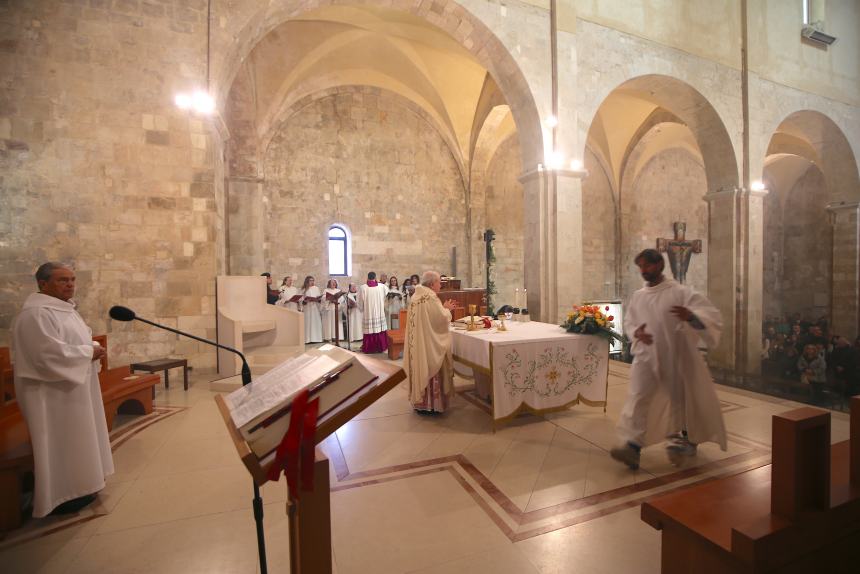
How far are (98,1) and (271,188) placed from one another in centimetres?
630

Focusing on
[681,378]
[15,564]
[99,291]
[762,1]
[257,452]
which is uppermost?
[762,1]

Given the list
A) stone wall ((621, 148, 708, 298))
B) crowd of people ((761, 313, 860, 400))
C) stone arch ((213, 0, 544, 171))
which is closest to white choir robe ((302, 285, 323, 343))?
stone arch ((213, 0, 544, 171))

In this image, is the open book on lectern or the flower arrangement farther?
the flower arrangement

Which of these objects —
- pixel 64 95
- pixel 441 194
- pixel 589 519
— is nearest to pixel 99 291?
pixel 64 95

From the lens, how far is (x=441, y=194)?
14344 mm

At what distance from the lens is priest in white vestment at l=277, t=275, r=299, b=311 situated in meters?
10.8

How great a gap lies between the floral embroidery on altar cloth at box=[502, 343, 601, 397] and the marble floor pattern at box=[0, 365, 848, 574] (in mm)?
440

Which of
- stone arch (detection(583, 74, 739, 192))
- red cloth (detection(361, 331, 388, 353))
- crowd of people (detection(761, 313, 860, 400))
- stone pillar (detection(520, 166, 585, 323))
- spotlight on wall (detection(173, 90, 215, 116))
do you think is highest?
stone arch (detection(583, 74, 739, 192))

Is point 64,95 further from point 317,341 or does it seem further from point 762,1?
point 762,1

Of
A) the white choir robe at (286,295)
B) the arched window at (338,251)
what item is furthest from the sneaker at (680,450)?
the arched window at (338,251)

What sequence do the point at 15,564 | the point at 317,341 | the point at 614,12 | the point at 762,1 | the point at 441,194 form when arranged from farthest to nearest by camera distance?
the point at 441,194, the point at 317,341, the point at 762,1, the point at 614,12, the point at 15,564

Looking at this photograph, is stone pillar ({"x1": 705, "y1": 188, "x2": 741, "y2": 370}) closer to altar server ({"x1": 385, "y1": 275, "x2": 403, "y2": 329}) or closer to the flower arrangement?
the flower arrangement

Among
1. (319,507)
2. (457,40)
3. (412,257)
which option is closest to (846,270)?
(412,257)

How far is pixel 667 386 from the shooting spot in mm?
3752
